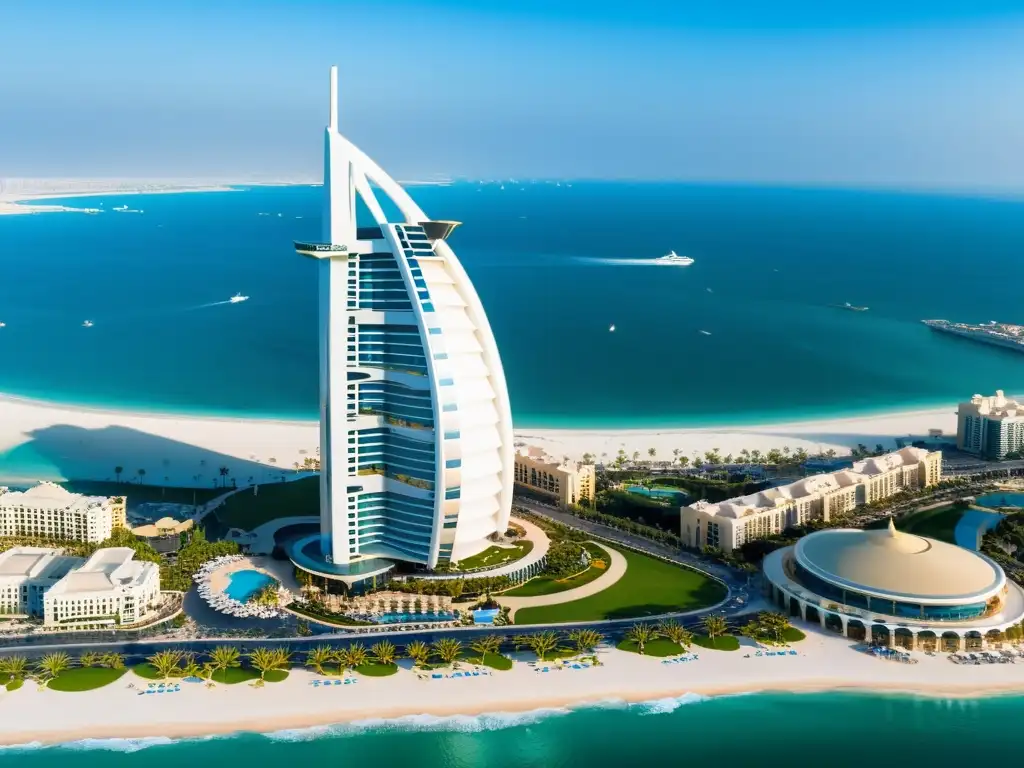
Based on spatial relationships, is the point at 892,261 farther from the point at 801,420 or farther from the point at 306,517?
the point at 306,517

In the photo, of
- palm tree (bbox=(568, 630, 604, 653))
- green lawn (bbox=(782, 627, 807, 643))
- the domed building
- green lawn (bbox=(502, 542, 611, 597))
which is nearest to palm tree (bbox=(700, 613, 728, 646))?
green lawn (bbox=(782, 627, 807, 643))

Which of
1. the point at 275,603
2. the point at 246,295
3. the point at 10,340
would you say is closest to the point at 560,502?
the point at 275,603

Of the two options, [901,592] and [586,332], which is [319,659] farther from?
[586,332]

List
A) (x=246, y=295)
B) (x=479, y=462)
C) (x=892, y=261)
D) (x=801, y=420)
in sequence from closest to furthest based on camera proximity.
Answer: (x=479, y=462), (x=801, y=420), (x=246, y=295), (x=892, y=261)

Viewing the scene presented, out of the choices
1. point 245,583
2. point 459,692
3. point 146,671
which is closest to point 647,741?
point 459,692

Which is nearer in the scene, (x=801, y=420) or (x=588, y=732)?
(x=588, y=732)

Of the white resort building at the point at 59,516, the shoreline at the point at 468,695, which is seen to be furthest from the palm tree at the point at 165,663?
the white resort building at the point at 59,516

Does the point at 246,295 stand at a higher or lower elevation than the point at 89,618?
higher

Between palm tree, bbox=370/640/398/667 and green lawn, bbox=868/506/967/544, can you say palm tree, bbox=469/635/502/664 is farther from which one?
green lawn, bbox=868/506/967/544
